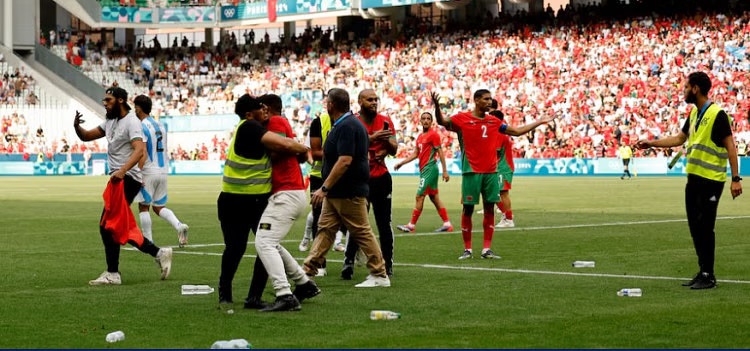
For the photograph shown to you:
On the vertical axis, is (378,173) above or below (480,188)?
above

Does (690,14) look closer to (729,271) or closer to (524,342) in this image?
(729,271)

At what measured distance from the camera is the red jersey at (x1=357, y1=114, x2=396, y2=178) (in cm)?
1355

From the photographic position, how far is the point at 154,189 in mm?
17953

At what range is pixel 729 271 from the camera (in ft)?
45.2

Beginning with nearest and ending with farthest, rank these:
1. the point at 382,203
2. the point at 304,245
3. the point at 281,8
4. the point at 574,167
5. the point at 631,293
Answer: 1. the point at 631,293
2. the point at 382,203
3. the point at 304,245
4. the point at 574,167
5. the point at 281,8

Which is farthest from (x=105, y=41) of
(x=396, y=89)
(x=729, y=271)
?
(x=729, y=271)

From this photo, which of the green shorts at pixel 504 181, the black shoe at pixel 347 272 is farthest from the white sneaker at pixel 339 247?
the green shorts at pixel 504 181

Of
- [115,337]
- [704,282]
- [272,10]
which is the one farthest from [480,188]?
[272,10]

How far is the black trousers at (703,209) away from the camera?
1233 cm

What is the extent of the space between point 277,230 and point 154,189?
7.70 meters

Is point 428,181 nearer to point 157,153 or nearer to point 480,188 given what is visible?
point 157,153

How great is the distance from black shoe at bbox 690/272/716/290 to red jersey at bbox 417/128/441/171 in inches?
357

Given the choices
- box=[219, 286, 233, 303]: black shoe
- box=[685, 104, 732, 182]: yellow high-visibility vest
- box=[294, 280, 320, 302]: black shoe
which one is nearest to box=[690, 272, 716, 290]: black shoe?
box=[685, 104, 732, 182]: yellow high-visibility vest

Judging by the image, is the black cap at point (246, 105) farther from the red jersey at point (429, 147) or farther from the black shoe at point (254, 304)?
the red jersey at point (429, 147)
